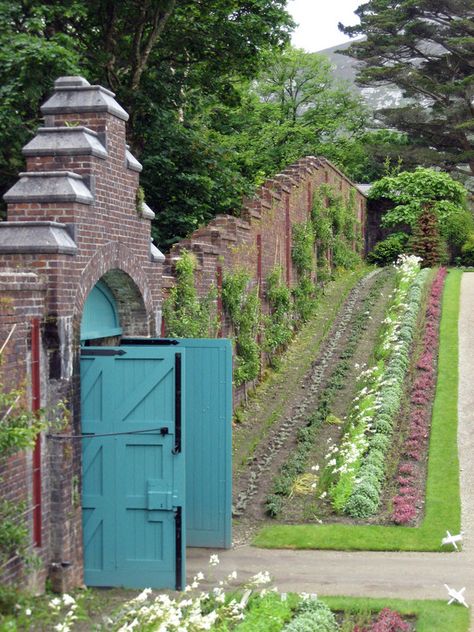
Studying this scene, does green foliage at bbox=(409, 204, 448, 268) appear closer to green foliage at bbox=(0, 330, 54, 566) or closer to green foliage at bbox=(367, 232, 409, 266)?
green foliage at bbox=(367, 232, 409, 266)

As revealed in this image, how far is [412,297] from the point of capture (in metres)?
22.2

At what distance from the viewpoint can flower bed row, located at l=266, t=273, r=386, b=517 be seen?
12.8 meters

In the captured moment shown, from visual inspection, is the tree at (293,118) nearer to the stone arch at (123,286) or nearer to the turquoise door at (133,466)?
the stone arch at (123,286)

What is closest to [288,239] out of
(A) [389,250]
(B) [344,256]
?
(B) [344,256]

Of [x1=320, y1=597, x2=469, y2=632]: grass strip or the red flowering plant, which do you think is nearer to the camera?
the red flowering plant

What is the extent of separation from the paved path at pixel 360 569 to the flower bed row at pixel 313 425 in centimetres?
159

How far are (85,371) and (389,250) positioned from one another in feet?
85.9

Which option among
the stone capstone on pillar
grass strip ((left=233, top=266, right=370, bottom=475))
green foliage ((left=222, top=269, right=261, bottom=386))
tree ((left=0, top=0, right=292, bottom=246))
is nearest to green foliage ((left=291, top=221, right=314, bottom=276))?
grass strip ((left=233, top=266, right=370, bottom=475))

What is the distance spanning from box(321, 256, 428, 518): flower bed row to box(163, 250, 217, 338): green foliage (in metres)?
2.86

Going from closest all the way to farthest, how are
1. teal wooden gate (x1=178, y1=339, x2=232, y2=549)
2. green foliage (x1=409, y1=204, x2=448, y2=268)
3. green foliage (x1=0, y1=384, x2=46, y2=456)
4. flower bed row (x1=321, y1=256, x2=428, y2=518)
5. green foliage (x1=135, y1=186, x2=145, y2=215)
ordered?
green foliage (x1=0, y1=384, x2=46, y2=456), green foliage (x1=135, y1=186, x2=145, y2=215), teal wooden gate (x1=178, y1=339, x2=232, y2=549), flower bed row (x1=321, y1=256, x2=428, y2=518), green foliage (x1=409, y1=204, x2=448, y2=268)

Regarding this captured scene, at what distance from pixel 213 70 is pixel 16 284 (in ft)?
50.6

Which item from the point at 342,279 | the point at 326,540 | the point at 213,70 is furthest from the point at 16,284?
the point at 342,279

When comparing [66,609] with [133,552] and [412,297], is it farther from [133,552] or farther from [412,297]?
[412,297]

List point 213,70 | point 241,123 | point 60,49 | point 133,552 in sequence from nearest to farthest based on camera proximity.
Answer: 1. point 133,552
2. point 60,49
3. point 213,70
4. point 241,123
